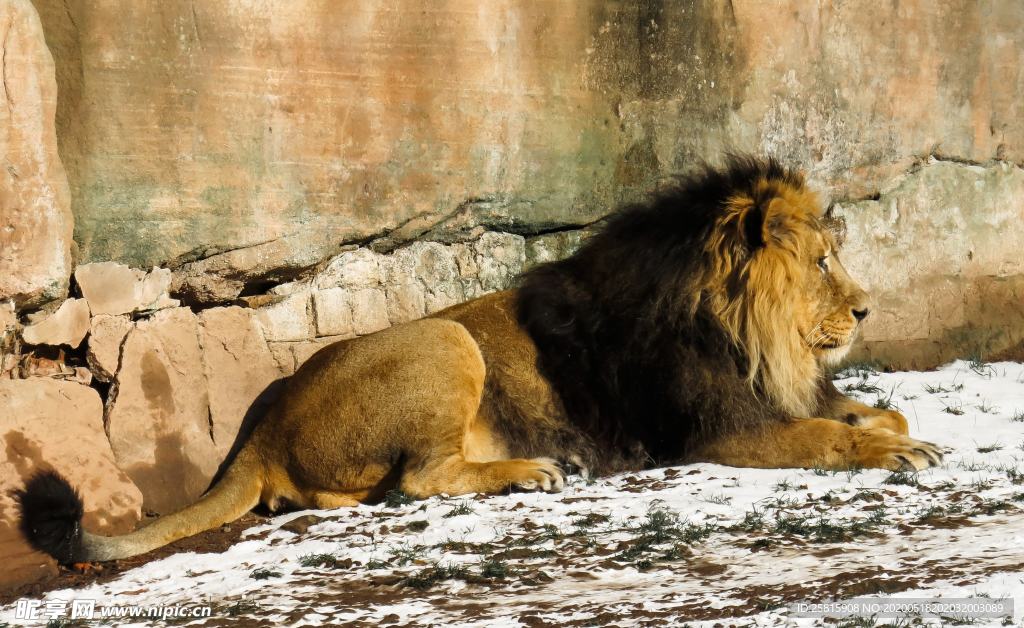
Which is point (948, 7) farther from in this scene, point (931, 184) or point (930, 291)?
point (930, 291)

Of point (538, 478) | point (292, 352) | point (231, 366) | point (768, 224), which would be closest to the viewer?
point (538, 478)

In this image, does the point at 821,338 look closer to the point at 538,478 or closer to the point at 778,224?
the point at 778,224

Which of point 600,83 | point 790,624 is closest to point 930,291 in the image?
point 600,83

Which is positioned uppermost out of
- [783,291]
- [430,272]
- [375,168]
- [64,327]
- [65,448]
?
[375,168]

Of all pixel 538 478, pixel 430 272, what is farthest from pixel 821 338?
pixel 430 272

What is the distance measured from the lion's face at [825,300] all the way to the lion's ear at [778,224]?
13 centimetres

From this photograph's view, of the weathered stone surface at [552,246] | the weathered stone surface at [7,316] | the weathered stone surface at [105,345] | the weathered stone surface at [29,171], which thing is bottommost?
the weathered stone surface at [105,345]

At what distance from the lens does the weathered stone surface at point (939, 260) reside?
648 centimetres

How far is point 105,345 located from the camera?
15.7ft

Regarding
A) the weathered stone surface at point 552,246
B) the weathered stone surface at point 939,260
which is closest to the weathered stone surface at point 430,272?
the weathered stone surface at point 552,246

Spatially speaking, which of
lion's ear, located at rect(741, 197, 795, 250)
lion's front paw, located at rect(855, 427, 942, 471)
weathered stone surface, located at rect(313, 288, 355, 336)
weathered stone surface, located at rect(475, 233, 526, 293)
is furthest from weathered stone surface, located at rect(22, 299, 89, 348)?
lion's front paw, located at rect(855, 427, 942, 471)

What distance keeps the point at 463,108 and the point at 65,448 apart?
2638 millimetres

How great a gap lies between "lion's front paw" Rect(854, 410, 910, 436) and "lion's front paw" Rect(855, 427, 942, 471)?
36 centimetres

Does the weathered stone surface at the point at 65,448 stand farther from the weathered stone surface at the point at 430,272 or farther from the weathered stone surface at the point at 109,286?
the weathered stone surface at the point at 430,272
